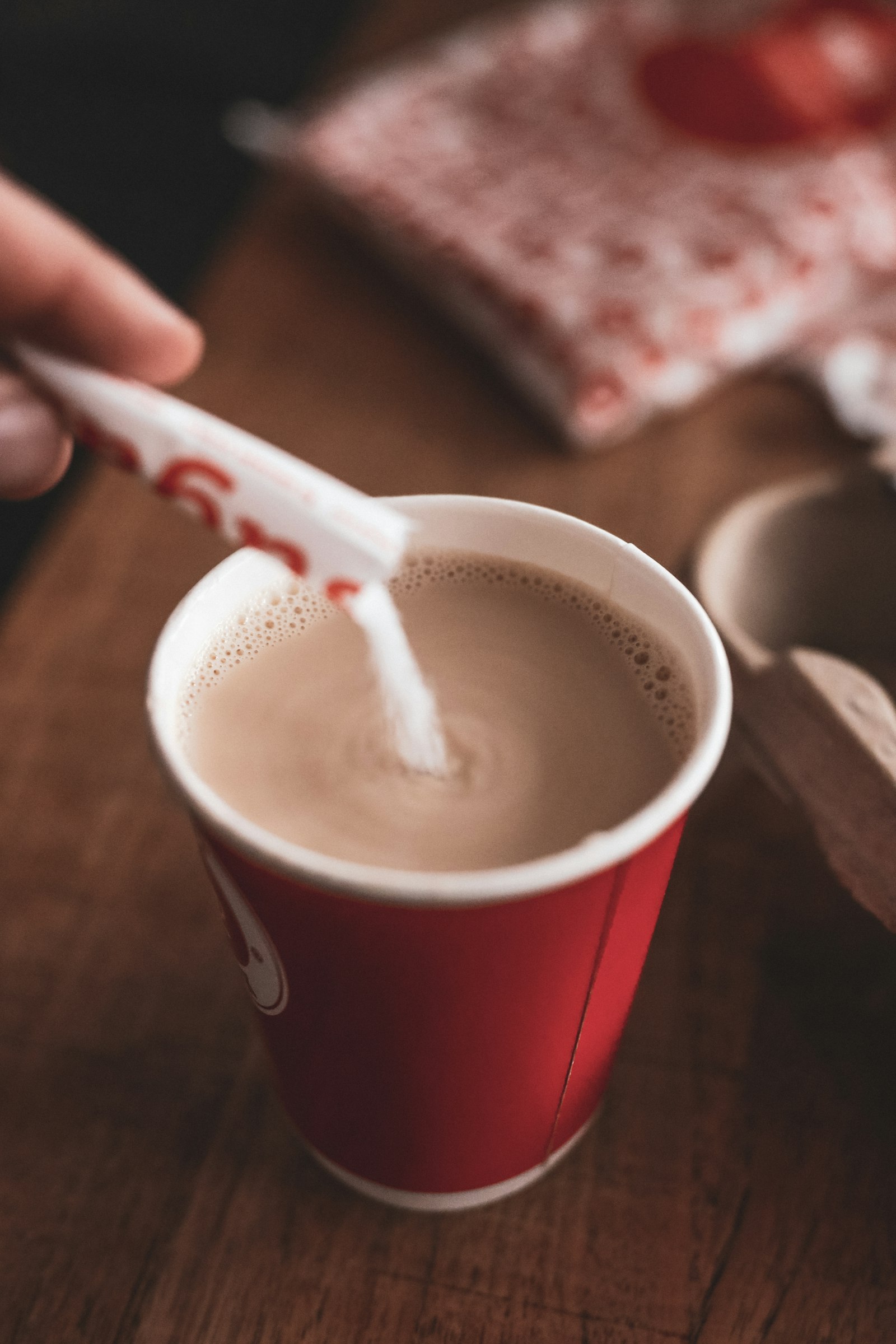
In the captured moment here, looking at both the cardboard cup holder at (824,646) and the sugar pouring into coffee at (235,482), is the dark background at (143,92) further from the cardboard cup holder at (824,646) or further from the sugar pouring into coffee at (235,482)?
the sugar pouring into coffee at (235,482)

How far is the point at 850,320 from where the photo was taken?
3.51ft

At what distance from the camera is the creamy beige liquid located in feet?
1.58

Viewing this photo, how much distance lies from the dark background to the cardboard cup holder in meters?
1.58

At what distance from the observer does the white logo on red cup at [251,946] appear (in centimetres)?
45

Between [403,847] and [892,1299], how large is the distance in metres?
0.32

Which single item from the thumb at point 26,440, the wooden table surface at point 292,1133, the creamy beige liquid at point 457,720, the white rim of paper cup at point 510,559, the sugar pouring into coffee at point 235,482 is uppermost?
the sugar pouring into coffee at point 235,482

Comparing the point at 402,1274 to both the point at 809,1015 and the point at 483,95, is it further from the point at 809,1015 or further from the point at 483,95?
the point at 483,95

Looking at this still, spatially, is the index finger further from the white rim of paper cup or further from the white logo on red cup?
the white logo on red cup

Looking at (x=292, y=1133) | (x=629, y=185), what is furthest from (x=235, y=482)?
(x=629, y=185)

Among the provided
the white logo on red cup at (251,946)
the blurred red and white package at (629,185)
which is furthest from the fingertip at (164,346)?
the blurred red and white package at (629,185)

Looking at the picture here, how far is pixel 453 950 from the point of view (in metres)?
0.41

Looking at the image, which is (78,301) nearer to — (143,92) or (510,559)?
(510,559)

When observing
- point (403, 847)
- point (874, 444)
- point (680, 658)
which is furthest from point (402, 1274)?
point (874, 444)

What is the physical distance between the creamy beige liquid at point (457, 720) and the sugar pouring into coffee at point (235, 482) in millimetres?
95
